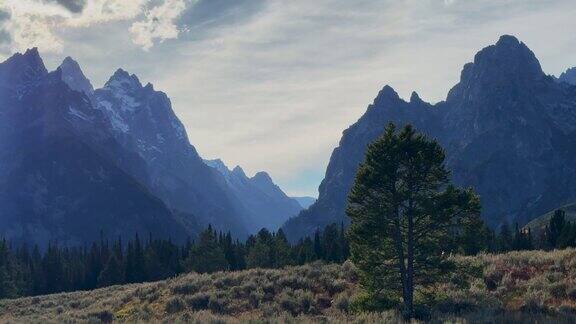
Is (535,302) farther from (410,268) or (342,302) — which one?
(342,302)

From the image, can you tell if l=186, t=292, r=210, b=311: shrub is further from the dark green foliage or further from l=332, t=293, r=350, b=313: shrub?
the dark green foliage

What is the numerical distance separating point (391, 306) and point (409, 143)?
292 inches

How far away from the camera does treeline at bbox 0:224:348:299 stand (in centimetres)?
8112

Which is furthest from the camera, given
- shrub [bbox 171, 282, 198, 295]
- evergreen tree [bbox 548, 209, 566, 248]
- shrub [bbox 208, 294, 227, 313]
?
evergreen tree [bbox 548, 209, 566, 248]

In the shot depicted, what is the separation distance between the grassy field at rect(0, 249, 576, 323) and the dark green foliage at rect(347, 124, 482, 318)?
135 centimetres

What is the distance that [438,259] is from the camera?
82.0 ft

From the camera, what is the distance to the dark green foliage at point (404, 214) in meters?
Result: 24.9

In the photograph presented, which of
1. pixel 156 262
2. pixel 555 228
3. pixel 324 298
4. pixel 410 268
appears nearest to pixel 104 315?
pixel 324 298

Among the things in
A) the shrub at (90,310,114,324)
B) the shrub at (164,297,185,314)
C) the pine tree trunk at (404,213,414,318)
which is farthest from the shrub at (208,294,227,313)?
the pine tree trunk at (404,213,414,318)

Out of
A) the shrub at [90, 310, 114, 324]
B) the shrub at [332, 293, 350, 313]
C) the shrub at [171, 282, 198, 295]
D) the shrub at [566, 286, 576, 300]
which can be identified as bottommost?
the shrub at [90, 310, 114, 324]

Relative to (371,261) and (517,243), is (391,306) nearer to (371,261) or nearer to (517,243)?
(371,261)

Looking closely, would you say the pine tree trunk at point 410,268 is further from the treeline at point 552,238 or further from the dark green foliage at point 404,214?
the treeline at point 552,238

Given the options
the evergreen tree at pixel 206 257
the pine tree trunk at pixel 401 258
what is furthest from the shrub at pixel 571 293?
the evergreen tree at pixel 206 257

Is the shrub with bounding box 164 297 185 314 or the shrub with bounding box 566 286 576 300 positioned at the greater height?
the shrub with bounding box 566 286 576 300
